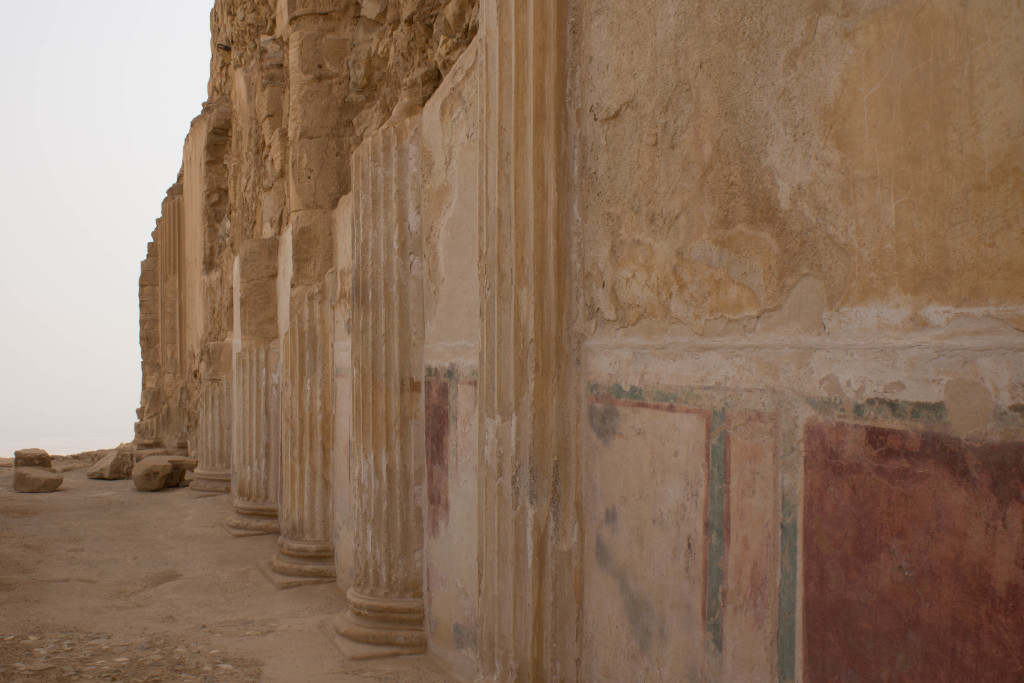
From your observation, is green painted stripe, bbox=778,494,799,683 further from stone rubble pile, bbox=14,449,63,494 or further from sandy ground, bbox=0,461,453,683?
stone rubble pile, bbox=14,449,63,494

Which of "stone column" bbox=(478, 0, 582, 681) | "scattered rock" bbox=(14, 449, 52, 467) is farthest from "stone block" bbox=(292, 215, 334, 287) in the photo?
"scattered rock" bbox=(14, 449, 52, 467)

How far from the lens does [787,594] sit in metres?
1.72

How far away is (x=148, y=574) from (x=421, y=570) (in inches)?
101

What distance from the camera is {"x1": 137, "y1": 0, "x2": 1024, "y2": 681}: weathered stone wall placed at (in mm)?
1412

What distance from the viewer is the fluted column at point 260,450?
6855 millimetres

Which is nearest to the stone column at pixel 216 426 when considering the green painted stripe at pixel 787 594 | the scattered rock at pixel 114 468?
the scattered rock at pixel 114 468

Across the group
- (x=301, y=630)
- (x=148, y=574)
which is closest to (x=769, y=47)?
Result: (x=301, y=630)

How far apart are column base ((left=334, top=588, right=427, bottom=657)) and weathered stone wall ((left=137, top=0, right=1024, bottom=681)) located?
0.01 m

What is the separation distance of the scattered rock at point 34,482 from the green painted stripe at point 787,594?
9.27 metres

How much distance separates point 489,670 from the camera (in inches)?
107

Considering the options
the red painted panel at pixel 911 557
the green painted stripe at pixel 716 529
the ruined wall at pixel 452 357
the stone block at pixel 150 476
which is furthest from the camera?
the stone block at pixel 150 476

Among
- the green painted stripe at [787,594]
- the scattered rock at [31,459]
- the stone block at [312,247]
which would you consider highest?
the stone block at [312,247]

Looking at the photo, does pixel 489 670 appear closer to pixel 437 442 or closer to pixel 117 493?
pixel 437 442

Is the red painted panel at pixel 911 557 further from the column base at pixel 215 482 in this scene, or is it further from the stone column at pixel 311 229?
the column base at pixel 215 482
